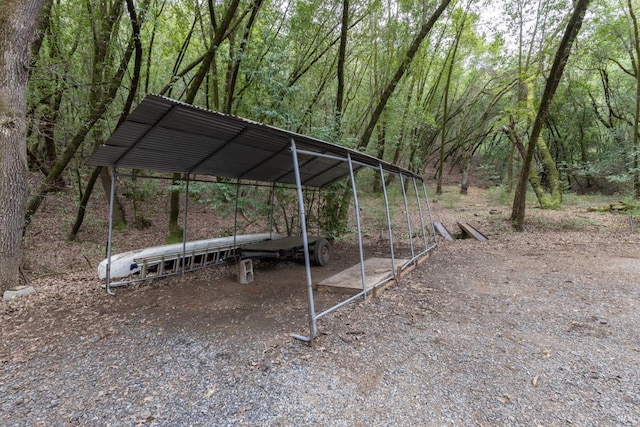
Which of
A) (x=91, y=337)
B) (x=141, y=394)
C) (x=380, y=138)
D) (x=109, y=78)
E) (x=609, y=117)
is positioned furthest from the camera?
(x=609, y=117)

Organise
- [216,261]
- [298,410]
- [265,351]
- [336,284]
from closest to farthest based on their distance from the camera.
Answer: [298,410], [265,351], [336,284], [216,261]

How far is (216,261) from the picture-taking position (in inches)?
246

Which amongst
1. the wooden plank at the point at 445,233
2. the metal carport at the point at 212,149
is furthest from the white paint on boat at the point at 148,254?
the wooden plank at the point at 445,233

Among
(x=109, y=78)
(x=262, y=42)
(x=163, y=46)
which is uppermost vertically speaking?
(x=163, y=46)

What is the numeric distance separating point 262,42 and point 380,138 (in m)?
6.50

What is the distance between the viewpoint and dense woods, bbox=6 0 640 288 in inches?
245

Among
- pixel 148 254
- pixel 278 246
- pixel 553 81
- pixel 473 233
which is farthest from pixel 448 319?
pixel 553 81

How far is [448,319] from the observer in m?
3.58

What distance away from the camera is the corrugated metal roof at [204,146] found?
307cm

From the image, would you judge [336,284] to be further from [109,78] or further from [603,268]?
[109,78]

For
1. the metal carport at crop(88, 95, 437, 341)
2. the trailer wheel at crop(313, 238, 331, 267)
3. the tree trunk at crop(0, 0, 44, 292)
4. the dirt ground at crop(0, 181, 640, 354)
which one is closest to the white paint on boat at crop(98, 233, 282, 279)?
the dirt ground at crop(0, 181, 640, 354)

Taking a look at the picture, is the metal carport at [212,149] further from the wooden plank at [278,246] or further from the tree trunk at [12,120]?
the wooden plank at [278,246]

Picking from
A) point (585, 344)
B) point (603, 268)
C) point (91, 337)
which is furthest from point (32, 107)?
point (603, 268)

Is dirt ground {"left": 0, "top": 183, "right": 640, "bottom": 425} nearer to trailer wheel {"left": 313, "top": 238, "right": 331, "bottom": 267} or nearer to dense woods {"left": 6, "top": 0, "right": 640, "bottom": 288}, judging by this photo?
trailer wheel {"left": 313, "top": 238, "right": 331, "bottom": 267}
